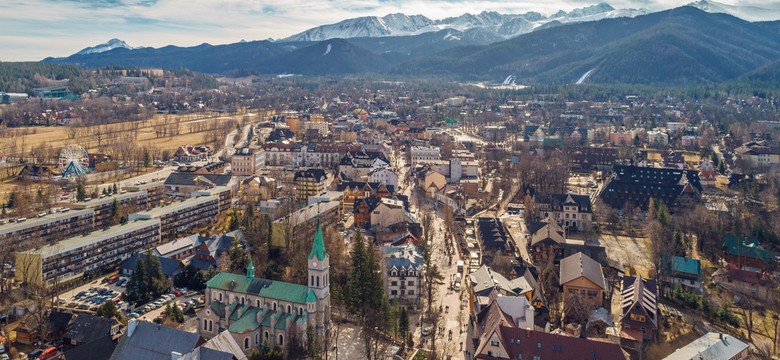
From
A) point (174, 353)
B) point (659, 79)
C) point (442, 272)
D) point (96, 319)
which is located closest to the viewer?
point (174, 353)

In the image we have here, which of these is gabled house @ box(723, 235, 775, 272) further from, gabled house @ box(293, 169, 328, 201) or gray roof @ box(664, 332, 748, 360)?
gabled house @ box(293, 169, 328, 201)

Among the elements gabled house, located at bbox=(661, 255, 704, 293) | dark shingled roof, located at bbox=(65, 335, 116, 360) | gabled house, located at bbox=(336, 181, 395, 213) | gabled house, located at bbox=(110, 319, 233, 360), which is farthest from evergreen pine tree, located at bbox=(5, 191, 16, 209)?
gabled house, located at bbox=(661, 255, 704, 293)

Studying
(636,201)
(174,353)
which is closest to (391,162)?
(636,201)

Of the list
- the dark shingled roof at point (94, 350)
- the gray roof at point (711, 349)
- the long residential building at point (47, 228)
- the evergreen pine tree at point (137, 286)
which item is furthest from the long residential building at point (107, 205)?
the gray roof at point (711, 349)

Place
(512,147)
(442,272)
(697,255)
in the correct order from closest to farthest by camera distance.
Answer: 1. (442,272)
2. (697,255)
3. (512,147)

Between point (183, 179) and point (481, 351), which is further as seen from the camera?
point (183, 179)

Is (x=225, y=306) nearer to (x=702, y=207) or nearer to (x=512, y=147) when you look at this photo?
(x=702, y=207)
